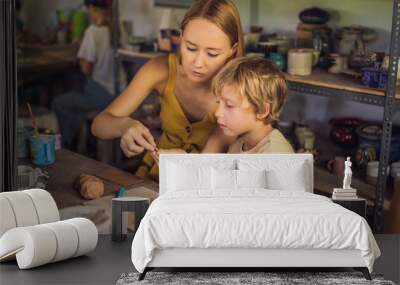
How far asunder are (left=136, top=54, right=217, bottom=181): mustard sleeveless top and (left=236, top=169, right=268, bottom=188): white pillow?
113 cm

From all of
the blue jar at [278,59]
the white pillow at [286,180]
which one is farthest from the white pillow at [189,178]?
the blue jar at [278,59]

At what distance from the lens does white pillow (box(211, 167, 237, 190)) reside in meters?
7.44

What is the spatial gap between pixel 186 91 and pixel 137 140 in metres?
0.70

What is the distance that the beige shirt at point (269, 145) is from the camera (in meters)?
8.48

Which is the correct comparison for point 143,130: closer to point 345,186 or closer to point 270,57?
point 270,57

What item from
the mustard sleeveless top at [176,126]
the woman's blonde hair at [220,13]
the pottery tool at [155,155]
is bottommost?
the pottery tool at [155,155]

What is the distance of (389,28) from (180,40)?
2032 millimetres

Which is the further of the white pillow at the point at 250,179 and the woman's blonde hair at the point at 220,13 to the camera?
the woman's blonde hair at the point at 220,13

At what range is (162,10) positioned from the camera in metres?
8.51

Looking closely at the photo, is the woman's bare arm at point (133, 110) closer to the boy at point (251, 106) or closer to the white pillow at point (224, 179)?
the boy at point (251, 106)

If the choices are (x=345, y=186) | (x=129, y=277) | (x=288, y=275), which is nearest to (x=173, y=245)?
(x=129, y=277)

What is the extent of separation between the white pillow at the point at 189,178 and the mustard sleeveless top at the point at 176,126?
92 centimetres

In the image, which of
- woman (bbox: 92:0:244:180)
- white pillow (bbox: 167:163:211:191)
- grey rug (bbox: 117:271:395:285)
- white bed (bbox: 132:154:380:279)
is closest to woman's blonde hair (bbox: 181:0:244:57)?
woman (bbox: 92:0:244:180)

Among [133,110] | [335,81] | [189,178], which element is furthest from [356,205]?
[133,110]
